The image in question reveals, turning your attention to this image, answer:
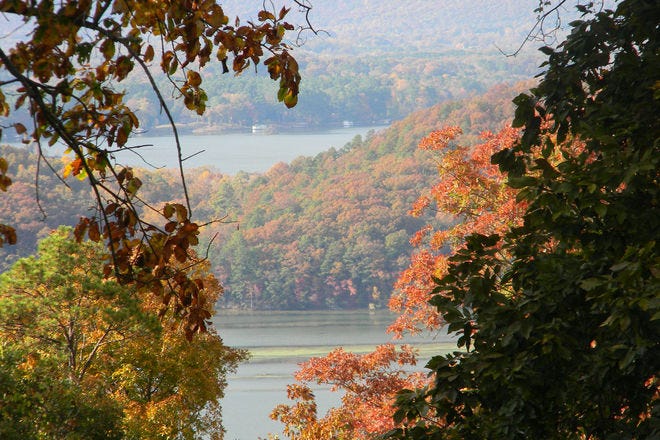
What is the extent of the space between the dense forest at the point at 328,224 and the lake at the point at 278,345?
1477 mm

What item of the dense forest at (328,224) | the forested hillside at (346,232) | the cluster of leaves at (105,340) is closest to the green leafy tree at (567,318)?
the cluster of leaves at (105,340)

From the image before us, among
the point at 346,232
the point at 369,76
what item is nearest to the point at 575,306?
the point at 346,232

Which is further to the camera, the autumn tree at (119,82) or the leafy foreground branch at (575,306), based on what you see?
the leafy foreground branch at (575,306)

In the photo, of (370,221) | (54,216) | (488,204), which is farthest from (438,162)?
(54,216)

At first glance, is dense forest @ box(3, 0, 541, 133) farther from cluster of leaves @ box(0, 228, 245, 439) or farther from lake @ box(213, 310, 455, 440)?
cluster of leaves @ box(0, 228, 245, 439)

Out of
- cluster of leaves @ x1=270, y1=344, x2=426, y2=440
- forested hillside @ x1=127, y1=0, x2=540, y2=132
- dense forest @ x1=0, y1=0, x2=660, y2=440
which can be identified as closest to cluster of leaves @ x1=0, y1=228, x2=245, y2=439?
dense forest @ x1=0, y1=0, x2=660, y2=440

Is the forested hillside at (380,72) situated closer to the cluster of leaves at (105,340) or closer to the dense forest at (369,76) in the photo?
the dense forest at (369,76)

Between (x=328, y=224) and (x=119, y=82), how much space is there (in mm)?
44276

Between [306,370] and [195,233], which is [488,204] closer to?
[306,370]

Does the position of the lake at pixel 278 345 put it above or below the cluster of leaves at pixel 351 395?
below

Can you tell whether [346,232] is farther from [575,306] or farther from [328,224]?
[575,306]

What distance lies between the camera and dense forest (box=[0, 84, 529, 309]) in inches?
1679

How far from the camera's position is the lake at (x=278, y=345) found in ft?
84.0

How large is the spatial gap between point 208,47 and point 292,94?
279 mm
